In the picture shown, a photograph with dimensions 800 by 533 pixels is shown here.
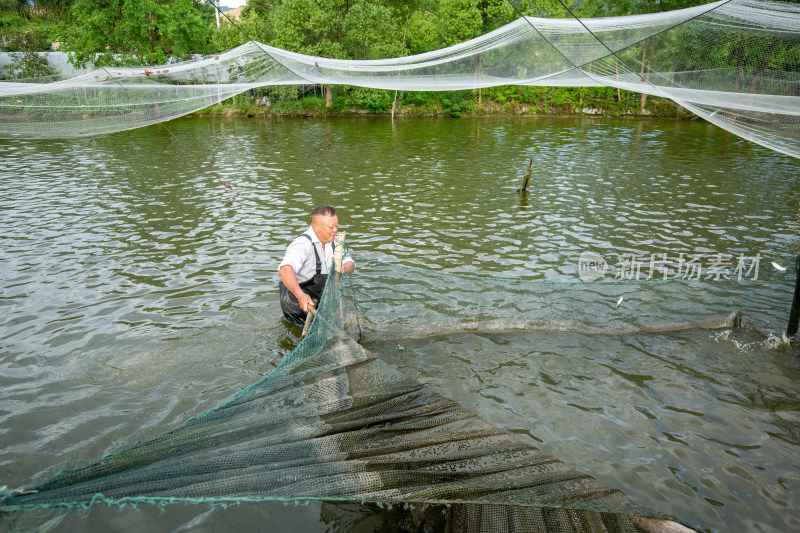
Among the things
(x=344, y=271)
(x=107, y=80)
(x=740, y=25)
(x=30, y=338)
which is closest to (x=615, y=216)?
(x=740, y=25)

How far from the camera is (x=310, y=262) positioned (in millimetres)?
5895

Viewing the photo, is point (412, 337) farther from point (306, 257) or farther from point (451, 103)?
point (451, 103)

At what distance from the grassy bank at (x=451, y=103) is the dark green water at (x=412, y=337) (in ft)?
56.5

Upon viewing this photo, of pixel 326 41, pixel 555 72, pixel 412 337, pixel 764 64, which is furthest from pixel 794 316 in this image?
pixel 326 41

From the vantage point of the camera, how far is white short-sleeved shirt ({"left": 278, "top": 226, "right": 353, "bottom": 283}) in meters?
5.68

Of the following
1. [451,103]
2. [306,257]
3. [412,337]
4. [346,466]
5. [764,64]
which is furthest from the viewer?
[451,103]

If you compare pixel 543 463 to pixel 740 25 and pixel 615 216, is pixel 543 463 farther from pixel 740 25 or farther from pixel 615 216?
pixel 615 216

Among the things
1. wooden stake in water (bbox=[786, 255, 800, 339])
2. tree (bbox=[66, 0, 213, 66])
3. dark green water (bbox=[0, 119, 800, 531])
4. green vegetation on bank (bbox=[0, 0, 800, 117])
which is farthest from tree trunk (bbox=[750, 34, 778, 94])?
tree (bbox=[66, 0, 213, 66])

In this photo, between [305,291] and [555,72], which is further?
[555,72]

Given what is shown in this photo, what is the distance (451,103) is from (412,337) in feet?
103

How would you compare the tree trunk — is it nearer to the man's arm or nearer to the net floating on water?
the net floating on water

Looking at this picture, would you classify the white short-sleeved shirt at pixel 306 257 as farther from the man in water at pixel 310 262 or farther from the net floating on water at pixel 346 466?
the net floating on water at pixel 346 466

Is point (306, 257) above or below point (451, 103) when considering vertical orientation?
below

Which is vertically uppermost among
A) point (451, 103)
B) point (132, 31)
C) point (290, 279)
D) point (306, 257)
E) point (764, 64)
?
point (132, 31)
